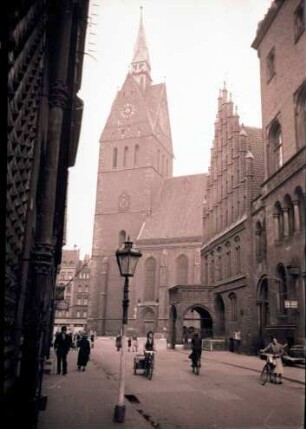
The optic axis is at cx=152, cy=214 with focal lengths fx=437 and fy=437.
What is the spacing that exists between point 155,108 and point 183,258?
1003 inches

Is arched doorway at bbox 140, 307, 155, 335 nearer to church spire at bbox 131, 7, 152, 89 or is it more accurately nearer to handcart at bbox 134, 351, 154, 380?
church spire at bbox 131, 7, 152, 89

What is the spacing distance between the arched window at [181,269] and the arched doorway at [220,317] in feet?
71.7

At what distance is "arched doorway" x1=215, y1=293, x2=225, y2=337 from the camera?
3241 centimetres

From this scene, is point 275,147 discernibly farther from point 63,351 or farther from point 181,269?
point 181,269

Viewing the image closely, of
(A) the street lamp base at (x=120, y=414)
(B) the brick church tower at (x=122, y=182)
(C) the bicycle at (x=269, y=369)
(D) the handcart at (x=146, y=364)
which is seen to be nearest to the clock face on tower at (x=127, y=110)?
(B) the brick church tower at (x=122, y=182)

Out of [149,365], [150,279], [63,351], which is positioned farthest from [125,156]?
[149,365]

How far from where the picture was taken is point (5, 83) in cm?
211

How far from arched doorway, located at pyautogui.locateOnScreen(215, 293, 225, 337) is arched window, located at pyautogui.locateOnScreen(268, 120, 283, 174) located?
14.2 meters

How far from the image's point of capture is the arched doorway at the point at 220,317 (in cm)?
3241

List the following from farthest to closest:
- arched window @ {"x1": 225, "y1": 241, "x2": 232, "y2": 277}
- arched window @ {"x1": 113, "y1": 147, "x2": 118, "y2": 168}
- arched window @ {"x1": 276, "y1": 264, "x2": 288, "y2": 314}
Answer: arched window @ {"x1": 113, "y1": 147, "x2": 118, "y2": 168} → arched window @ {"x1": 225, "y1": 241, "x2": 232, "y2": 277} → arched window @ {"x1": 276, "y1": 264, "x2": 288, "y2": 314}

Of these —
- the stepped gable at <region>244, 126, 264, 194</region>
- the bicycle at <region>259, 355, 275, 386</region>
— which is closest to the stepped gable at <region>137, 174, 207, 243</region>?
the stepped gable at <region>244, 126, 264, 194</region>

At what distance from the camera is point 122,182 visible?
63094 millimetres

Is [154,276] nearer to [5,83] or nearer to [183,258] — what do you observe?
[183,258]

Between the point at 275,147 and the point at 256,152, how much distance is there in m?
9.29
